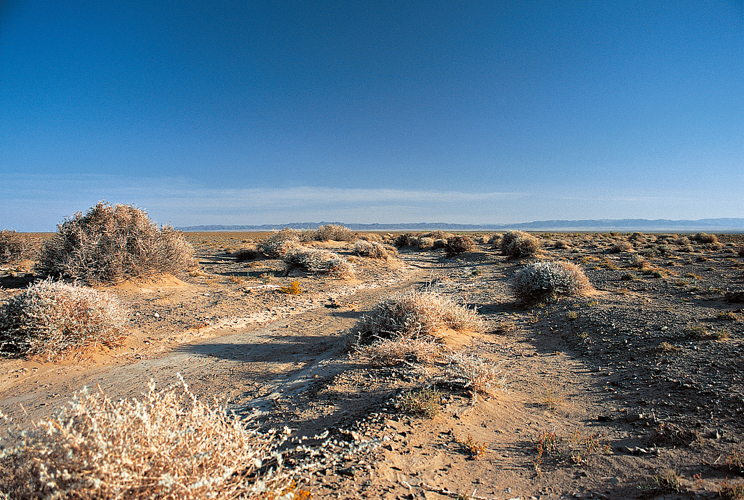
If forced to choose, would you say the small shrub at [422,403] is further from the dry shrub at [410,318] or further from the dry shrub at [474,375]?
the dry shrub at [410,318]

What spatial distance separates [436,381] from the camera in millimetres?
5059

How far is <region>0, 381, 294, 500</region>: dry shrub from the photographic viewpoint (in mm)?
1877

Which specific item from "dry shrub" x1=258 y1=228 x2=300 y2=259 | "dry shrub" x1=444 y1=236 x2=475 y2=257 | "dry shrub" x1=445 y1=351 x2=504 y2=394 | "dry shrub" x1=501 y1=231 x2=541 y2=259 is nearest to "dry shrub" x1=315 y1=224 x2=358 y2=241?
"dry shrub" x1=258 y1=228 x2=300 y2=259

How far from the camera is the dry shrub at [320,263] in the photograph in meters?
17.2

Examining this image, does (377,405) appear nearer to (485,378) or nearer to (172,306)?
(485,378)

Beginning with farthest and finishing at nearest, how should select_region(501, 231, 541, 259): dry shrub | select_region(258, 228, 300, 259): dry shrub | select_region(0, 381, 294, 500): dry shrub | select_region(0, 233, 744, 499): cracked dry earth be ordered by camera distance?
select_region(501, 231, 541, 259): dry shrub < select_region(258, 228, 300, 259): dry shrub < select_region(0, 233, 744, 499): cracked dry earth < select_region(0, 381, 294, 500): dry shrub

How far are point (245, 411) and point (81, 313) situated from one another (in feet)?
15.5

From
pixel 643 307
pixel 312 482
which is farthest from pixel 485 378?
pixel 643 307

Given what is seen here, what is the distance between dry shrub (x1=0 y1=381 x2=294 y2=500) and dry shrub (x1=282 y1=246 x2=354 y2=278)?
14854mm

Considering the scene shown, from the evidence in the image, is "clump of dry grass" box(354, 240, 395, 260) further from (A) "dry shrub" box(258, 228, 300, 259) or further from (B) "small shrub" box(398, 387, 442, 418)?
(B) "small shrub" box(398, 387, 442, 418)

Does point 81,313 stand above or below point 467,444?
above

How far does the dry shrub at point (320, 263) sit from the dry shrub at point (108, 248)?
19.2 feet

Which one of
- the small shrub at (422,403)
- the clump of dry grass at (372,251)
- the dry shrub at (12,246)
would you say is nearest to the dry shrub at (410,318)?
the small shrub at (422,403)

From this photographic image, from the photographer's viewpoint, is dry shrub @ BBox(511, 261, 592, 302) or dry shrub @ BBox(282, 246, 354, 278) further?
dry shrub @ BBox(282, 246, 354, 278)
